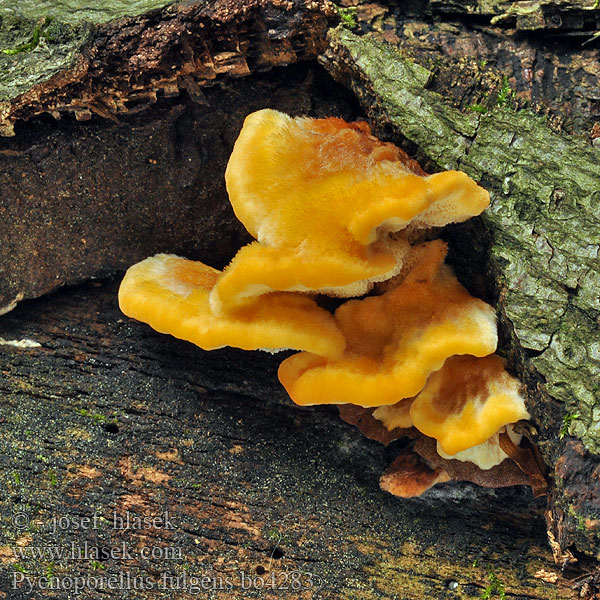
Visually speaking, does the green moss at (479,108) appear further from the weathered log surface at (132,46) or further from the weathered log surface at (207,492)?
the weathered log surface at (207,492)

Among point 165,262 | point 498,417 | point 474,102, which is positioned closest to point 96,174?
point 165,262

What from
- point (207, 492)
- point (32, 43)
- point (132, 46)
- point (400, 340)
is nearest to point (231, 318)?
point (400, 340)

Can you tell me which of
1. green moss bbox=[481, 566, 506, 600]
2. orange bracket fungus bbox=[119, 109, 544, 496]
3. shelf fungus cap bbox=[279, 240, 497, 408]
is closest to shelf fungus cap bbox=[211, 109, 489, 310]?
orange bracket fungus bbox=[119, 109, 544, 496]

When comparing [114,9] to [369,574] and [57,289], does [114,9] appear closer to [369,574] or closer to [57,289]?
[57,289]

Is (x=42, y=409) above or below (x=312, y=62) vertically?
below

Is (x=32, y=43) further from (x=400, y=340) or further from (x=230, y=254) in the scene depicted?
(x=400, y=340)

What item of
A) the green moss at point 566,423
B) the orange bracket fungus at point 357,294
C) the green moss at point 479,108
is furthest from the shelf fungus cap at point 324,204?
the green moss at point 566,423

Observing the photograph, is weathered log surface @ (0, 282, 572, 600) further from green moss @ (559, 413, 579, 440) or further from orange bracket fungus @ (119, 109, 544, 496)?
green moss @ (559, 413, 579, 440)
